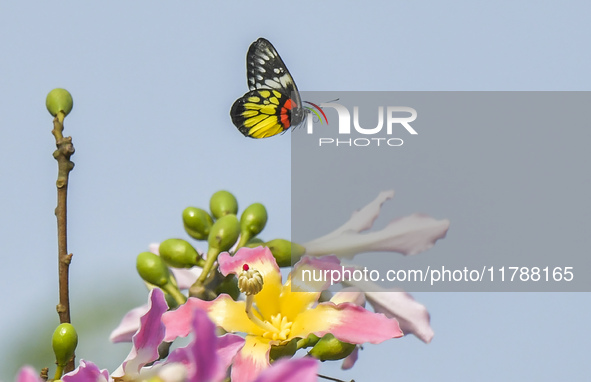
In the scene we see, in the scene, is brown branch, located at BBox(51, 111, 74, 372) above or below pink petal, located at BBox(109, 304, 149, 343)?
above

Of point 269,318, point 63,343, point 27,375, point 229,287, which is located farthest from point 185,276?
point 27,375

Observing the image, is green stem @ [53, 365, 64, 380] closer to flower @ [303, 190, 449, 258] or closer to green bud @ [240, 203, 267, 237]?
green bud @ [240, 203, 267, 237]

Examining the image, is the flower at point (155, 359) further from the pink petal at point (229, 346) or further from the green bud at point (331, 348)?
the green bud at point (331, 348)

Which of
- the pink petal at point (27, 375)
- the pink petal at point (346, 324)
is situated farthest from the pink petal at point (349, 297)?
the pink petal at point (27, 375)

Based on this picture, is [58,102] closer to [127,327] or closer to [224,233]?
[224,233]

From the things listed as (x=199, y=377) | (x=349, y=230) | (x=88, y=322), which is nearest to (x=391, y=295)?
(x=349, y=230)

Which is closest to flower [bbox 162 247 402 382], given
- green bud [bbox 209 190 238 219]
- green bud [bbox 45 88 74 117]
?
Answer: green bud [bbox 209 190 238 219]
